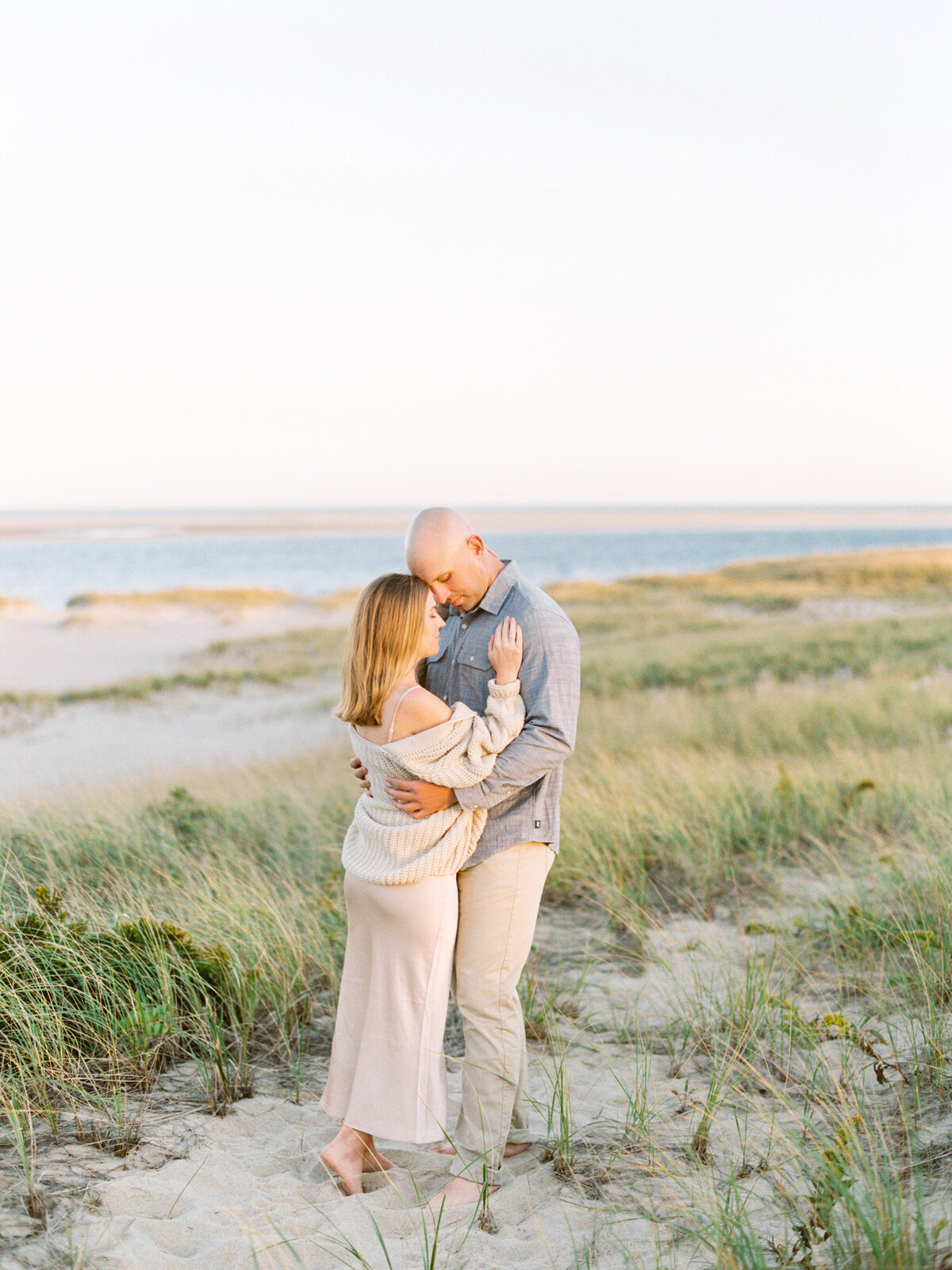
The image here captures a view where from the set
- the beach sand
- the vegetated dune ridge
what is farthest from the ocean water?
the vegetated dune ridge

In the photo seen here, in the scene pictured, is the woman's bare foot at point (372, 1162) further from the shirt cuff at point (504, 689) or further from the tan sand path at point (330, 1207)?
the shirt cuff at point (504, 689)

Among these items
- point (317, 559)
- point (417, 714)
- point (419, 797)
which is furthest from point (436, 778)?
point (317, 559)

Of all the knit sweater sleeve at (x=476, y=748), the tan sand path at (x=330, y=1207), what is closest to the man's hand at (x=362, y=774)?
the knit sweater sleeve at (x=476, y=748)

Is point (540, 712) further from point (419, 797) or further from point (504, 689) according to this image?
point (419, 797)

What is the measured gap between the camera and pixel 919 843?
584cm

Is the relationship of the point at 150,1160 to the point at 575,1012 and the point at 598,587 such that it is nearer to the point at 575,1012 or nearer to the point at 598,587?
the point at 575,1012

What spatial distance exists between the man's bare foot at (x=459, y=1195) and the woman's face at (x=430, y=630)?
173 cm

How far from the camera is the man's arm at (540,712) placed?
10.8 feet

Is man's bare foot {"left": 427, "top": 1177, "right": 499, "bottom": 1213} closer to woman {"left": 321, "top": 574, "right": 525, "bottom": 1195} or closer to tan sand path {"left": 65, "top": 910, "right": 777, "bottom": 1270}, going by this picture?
tan sand path {"left": 65, "top": 910, "right": 777, "bottom": 1270}

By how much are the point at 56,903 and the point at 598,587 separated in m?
53.7

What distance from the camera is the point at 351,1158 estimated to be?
339 centimetres

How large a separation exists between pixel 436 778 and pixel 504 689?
1.22 ft

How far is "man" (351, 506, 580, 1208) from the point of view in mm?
3303

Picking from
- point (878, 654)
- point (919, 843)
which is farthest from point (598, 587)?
point (919, 843)
